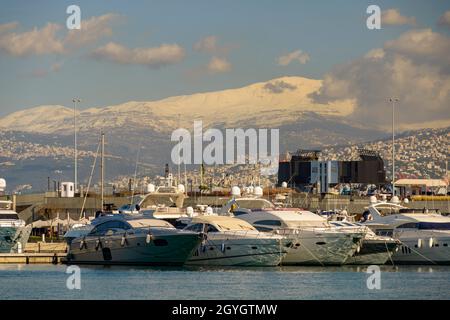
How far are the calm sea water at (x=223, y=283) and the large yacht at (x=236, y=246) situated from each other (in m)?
1.02

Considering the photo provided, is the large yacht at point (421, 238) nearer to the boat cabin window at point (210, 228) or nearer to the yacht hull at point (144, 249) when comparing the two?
the boat cabin window at point (210, 228)

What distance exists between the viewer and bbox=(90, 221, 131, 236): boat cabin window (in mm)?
69438

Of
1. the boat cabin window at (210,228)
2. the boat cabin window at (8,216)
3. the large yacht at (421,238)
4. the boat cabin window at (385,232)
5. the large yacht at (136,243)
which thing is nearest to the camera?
the large yacht at (136,243)

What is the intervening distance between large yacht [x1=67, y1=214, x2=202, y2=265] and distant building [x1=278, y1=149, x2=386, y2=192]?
81947mm

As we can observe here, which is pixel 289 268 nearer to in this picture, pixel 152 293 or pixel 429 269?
pixel 429 269

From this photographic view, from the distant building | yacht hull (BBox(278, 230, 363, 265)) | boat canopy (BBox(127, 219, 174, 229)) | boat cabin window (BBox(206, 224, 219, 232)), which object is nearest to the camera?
boat cabin window (BBox(206, 224, 219, 232))

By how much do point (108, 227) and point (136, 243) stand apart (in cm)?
243

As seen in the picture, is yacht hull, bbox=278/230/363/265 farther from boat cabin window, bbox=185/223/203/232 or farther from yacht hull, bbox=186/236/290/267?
boat cabin window, bbox=185/223/203/232

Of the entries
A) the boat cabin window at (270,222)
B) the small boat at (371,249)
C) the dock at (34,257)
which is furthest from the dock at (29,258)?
the small boat at (371,249)

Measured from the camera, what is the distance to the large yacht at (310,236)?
69875 millimetres

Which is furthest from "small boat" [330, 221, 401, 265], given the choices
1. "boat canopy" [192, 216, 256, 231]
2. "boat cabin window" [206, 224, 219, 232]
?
"boat cabin window" [206, 224, 219, 232]

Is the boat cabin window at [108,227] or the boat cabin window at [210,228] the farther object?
the boat cabin window at [108,227]
